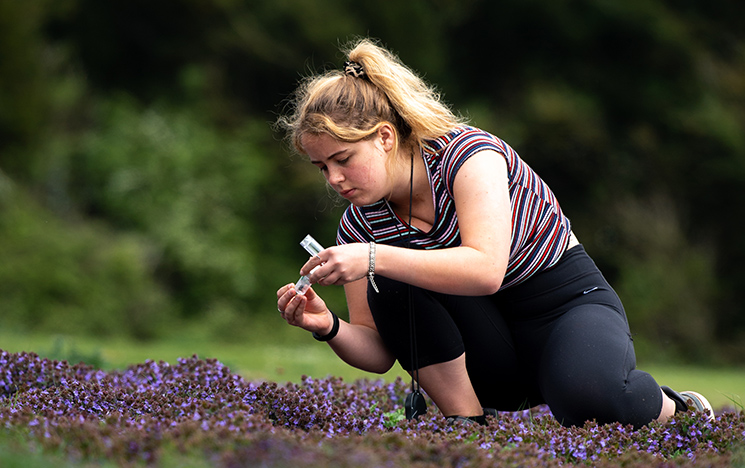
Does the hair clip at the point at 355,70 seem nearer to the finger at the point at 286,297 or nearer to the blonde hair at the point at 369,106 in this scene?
the blonde hair at the point at 369,106

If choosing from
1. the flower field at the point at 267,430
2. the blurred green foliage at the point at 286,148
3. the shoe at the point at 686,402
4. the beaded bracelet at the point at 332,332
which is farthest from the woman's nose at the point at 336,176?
the blurred green foliage at the point at 286,148

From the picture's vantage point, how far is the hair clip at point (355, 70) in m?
2.79

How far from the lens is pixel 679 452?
2408 mm

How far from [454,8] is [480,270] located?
12.9 m

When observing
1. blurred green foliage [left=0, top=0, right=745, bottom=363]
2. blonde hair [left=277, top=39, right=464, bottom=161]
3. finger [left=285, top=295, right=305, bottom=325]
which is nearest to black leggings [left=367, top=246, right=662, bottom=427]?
finger [left=285, top=295, right=305, bottom=325]

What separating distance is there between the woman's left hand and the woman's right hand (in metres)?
0.25

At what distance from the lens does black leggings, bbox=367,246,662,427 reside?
8.57 feet

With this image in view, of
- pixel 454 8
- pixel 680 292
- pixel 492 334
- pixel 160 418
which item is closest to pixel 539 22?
pixel 454 8

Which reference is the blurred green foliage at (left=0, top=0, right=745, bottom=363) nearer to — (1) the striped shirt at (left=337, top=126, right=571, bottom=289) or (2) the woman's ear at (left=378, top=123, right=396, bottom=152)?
(1) the striped shirt at (left=337, top=126, right=571, bottom=289)

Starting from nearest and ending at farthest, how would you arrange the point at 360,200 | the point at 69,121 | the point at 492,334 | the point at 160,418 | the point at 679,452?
the point at 160,418, the point at 679,452, the point at 360,200, the point at 492,334, the point at 69,121

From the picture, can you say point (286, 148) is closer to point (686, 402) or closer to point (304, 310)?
point (304, 310)

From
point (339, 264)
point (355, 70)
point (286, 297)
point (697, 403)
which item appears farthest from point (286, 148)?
point (339, 264)

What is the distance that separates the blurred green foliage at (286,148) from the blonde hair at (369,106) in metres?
8.38

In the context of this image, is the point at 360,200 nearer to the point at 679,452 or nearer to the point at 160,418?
the point at 160,418
